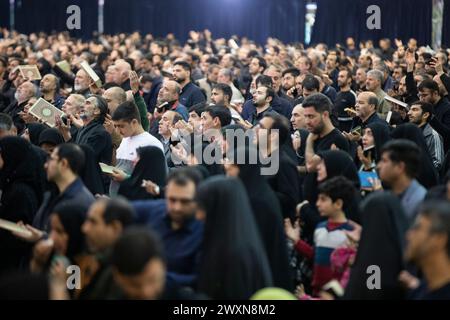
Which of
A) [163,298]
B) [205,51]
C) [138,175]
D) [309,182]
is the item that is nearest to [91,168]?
[138,175]

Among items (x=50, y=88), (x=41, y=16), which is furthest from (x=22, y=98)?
(x=41, y=16)

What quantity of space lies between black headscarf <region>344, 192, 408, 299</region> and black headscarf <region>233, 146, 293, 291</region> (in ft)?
2.51

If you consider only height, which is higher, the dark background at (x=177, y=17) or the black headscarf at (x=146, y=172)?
the dark background at (x=177, y=17)

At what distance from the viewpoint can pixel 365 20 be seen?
70.9ft

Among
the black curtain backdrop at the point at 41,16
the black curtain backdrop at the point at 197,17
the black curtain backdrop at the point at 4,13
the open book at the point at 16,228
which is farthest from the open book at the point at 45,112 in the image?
the black curtain backdrop at the point at 4,13

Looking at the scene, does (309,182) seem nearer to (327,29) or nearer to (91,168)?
(91,168)

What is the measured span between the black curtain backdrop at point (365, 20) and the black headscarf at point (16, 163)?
13506 mm

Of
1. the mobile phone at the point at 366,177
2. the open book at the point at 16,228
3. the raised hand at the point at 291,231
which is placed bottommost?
the raised hand at the point at 291,231

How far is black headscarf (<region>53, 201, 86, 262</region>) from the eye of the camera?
495 cm

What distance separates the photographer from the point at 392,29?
2156 cm

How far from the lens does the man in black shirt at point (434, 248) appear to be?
4.14 m

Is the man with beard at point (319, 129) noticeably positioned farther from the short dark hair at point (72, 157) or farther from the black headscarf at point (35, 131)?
the black headscarf at point (35, 131)

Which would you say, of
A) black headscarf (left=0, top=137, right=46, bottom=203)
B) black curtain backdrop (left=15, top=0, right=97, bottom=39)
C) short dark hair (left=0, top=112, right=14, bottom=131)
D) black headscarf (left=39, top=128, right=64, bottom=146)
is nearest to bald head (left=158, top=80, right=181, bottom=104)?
black headscarf (left=39, top=128, right=64, bottom=146)

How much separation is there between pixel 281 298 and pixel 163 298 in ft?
1.78
